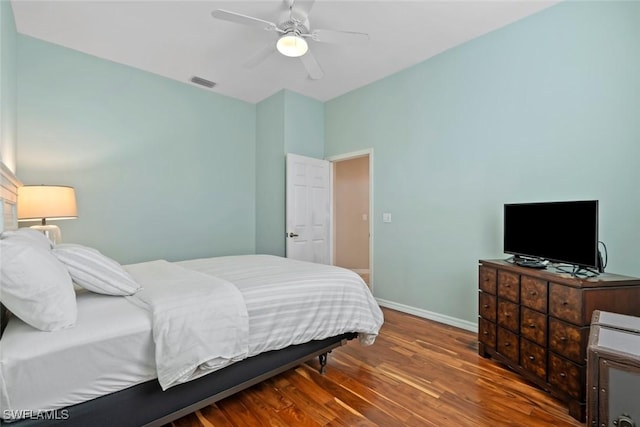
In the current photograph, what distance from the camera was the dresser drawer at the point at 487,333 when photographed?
2.25 meters

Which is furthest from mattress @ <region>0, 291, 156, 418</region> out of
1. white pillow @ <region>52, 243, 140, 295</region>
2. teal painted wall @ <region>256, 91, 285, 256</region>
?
teal painted wall @ <region>256, 91, 285, 256</region>

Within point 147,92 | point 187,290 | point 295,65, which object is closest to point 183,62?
point 147,92

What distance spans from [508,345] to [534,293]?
469 millimetres

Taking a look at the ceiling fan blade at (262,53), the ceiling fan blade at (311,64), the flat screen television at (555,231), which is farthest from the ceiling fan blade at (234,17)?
the flat screen television at (555,231)

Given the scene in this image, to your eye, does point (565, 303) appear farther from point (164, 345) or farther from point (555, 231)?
point (164, 345)

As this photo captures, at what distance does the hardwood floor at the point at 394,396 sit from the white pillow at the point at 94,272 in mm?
820

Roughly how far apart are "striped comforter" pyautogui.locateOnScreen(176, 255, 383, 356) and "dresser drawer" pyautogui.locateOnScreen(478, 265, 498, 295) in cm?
90

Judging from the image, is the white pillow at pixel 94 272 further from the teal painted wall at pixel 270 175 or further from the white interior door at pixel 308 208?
the teal painted wall at pixel 270 175

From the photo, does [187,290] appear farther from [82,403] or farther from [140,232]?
[140,232]

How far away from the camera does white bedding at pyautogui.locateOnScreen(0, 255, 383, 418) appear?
105 cm

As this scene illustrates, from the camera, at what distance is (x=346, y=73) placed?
357cm

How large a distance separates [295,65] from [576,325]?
3.42 meters

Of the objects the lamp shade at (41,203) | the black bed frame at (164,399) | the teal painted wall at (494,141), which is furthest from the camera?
the lamp shade at (41,203)

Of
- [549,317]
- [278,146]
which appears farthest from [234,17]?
[549,317]
